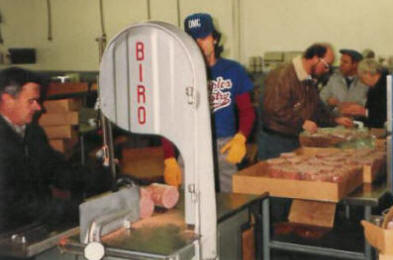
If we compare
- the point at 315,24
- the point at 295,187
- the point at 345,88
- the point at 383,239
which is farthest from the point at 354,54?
the point at 383,239

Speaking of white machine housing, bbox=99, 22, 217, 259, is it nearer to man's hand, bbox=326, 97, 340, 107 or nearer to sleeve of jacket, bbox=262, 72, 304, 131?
sleeve of jacket, bbox=262, 72, 304, 131

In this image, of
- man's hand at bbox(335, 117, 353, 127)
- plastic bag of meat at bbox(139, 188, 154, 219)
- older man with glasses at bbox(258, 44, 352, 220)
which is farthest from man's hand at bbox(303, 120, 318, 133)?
plastic bag of meat at bbox(139, 188, 154, 219)

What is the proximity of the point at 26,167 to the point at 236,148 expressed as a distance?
972 millimetres

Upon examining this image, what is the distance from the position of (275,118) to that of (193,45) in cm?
206

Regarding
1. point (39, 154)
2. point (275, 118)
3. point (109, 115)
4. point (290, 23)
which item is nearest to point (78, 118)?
point (275, 118)

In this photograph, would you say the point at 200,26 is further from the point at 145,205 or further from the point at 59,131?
the point at 59,131

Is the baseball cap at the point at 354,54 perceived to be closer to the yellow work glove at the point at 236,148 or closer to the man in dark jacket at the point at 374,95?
the man in dark jacket at the point at 374,95

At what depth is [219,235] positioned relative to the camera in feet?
6.28

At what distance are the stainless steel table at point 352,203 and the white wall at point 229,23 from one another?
2.69m

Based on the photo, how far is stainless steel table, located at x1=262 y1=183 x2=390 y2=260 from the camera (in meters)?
2.36

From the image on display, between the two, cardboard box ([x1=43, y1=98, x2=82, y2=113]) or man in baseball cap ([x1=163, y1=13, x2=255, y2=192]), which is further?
cardboard box ([x1=43, y1=98, x2=82, y2=113])

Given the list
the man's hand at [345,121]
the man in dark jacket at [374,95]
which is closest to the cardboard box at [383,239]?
the man's hand at [345,121]

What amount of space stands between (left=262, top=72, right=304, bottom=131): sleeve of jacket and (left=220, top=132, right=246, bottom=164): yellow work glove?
31.4 inches

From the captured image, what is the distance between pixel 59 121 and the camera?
13.0 ft
